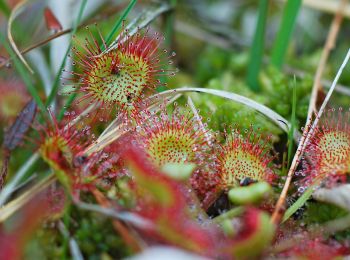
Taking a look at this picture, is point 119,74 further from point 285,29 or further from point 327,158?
point 285,29

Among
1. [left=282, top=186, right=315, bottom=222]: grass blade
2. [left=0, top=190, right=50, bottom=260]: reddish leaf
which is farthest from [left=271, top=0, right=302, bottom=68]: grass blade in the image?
[left=0, top=190, right=50, bottom=260]: reddish leaf

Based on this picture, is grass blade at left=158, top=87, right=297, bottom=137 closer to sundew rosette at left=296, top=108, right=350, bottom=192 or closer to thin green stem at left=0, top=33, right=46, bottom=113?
sundew rosette at left=296, top=108, right=350, bottom=192

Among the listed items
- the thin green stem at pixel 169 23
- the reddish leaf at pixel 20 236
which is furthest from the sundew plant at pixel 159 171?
the thin green stem at pixel 169 23

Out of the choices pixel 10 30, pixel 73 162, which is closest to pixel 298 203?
pixel 73 162

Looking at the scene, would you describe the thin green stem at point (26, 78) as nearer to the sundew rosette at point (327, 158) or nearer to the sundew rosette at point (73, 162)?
the sundew rosette at point (73, 162)

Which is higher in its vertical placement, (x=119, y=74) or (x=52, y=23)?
(x=52, y=23)
